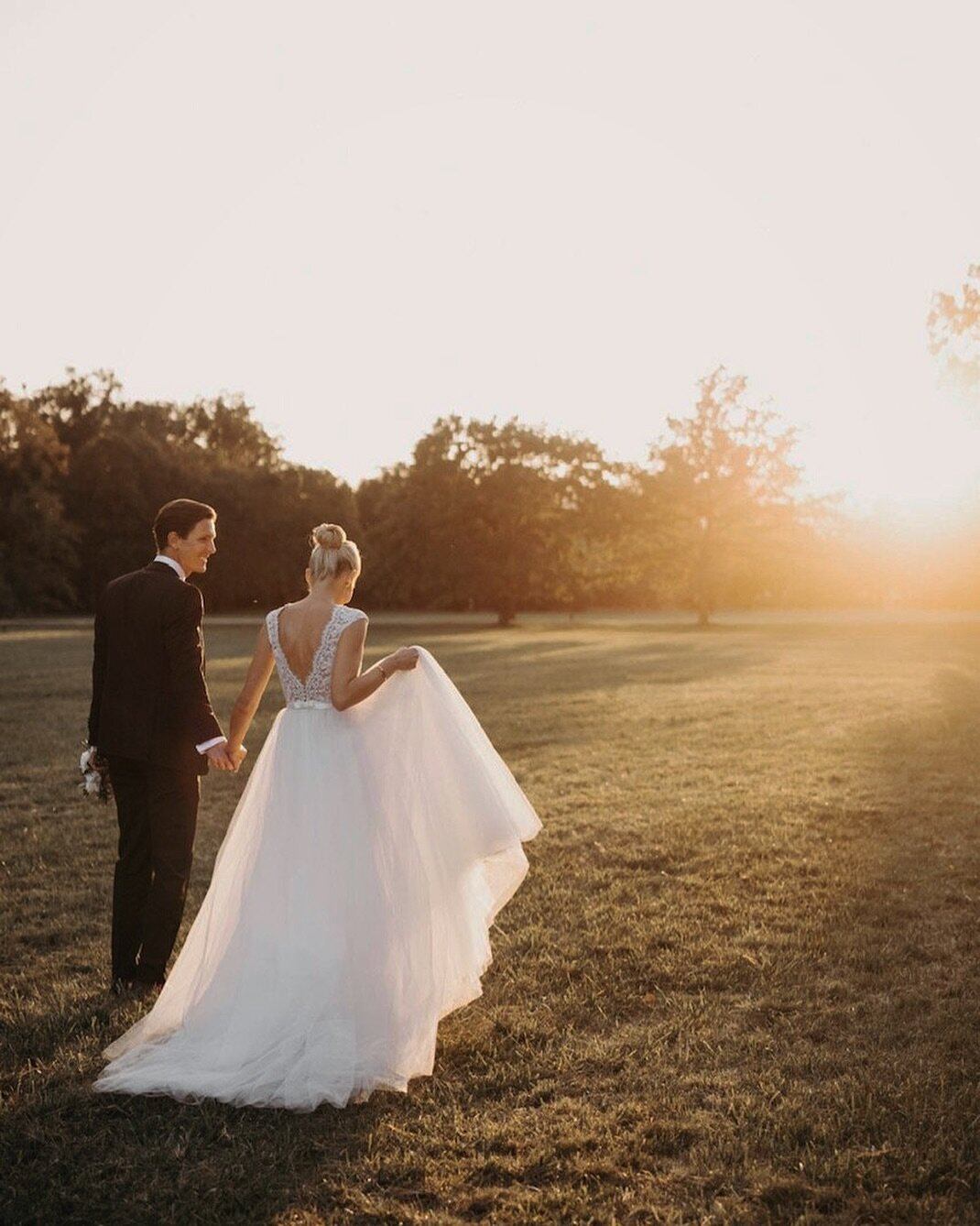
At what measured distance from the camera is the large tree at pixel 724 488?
5684 centimetres

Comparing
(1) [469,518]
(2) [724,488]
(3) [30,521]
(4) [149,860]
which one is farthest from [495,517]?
(4) [149,860]

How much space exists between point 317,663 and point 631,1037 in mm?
2336

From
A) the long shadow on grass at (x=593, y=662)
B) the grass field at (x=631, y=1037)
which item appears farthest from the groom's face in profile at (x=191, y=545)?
the long shadow on grass at (x=593, y=662)

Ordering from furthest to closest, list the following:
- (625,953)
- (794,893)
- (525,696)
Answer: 1. (525,696)
2. (794,893)
3. (625,953)

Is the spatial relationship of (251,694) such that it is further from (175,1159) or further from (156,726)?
(175,1159)

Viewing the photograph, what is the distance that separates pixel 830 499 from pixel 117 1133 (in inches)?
2269

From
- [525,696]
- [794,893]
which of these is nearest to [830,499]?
[525,696]

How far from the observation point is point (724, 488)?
57094 millimetres

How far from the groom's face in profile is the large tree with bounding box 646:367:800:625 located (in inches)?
2042

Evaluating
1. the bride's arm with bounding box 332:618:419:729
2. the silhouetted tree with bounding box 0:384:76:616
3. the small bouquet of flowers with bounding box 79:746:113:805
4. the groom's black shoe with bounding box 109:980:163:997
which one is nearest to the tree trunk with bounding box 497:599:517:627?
the silhouetted tree with bounding box 0:384:76:616

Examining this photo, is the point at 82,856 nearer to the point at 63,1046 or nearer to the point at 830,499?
the point at 63,1046

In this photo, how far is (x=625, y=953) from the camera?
6.52 meters

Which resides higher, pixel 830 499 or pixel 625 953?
pixel 830 499

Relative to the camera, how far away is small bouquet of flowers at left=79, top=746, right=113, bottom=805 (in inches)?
229
